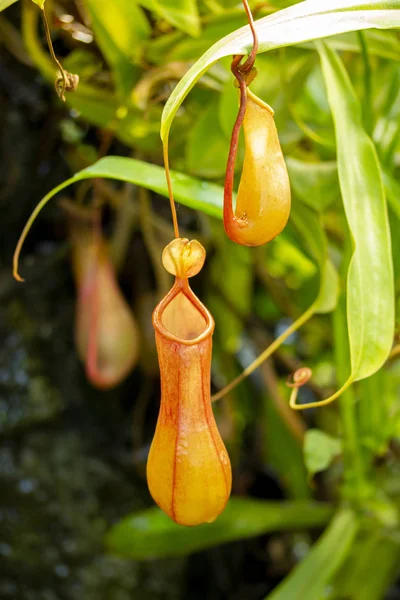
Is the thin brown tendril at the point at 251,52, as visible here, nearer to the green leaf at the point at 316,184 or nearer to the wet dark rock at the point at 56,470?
the green leaf at the point at 316,184

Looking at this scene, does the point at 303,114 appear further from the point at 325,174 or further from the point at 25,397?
the point at 25,397

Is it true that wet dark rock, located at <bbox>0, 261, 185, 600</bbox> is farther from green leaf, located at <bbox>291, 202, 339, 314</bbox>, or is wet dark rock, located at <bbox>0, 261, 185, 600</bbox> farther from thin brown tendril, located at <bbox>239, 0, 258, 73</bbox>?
thin brown tendril, located at <bbox>239, 0, 258, 73</bbox>

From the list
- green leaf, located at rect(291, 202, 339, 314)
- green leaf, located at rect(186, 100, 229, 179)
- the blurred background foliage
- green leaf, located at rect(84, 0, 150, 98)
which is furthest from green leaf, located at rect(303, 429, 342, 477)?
green leaf, located at rect(84, 0, 150, 98)

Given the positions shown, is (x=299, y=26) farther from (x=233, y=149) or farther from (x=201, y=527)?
(x=201, y=527)

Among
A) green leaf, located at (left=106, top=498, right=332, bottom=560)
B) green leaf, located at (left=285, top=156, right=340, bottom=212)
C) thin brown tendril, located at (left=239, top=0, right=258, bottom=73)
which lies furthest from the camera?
green leaf, located at (left=106, top=498, right=332, bottom=560)

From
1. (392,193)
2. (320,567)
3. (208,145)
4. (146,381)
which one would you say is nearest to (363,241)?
(392,193)
